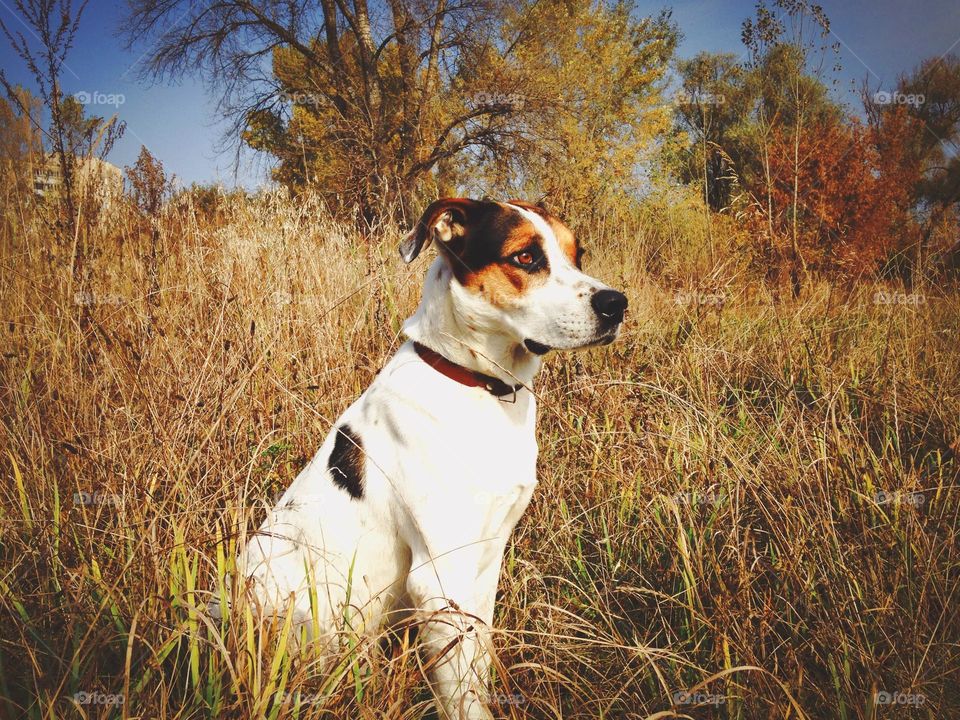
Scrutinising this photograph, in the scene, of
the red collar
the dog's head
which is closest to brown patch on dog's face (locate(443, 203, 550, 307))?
the dog's head

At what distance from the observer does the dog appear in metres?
1.52

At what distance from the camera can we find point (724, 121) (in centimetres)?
2711

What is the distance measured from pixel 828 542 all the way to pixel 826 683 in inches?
17.0

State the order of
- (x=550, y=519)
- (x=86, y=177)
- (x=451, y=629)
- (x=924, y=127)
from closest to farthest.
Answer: (x=451, y=629)
(x=550, y=519)
(x=86, y=177)
(x=924, y=127)

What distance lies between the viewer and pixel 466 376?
1.71m

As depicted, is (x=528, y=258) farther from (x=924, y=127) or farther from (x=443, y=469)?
(x=924, y=127)

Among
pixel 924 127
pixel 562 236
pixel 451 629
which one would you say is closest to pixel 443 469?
pixel 451 629

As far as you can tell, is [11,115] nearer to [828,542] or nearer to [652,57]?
[828,542]

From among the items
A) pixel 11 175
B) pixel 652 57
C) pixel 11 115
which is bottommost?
pixel 11 175

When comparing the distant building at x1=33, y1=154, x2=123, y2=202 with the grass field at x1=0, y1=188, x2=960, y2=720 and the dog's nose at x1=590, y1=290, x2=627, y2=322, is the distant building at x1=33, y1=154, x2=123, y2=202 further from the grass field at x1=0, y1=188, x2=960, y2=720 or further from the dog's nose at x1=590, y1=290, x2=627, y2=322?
the dog's nose at x1=590, y1=290, x2=627, y2=322

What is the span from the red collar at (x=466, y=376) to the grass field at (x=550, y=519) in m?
0.17

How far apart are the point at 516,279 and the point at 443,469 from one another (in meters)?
0.70

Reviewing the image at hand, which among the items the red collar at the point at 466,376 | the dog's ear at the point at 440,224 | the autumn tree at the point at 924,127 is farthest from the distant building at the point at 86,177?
the autumn tree at the point at 924,127

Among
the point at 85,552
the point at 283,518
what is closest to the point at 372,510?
the point at 283,518
